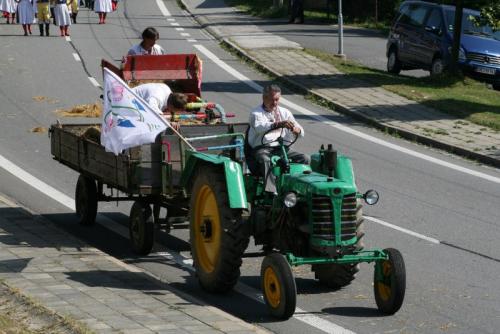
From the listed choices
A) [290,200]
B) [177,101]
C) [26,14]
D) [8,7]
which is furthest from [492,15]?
[8,7]

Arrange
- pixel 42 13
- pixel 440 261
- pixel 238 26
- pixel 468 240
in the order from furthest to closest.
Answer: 1. pixel 238 26
2. pixel 42 13
3. pixel 468 240
4. pixel 440 261

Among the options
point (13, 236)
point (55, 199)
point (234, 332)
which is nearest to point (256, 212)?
point (234, 332)

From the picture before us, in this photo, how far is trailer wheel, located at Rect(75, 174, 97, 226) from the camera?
46.8 feet

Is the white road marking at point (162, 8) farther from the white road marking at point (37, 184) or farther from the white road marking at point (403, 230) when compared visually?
the white road marking at point (403, 230)

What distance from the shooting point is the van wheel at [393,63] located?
31.1 m

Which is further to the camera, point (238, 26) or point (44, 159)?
point (238, 26)

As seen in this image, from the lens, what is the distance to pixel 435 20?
29.8 meters

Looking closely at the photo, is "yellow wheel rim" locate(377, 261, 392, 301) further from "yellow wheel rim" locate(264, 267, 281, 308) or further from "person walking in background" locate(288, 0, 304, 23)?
"person walking in background" locate(288, 0, 304, 23)

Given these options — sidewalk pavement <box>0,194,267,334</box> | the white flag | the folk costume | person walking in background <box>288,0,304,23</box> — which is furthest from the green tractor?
person walking in background <box>288,0,304,23</box>

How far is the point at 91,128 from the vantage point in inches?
565

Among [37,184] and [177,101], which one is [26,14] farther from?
[177,101]

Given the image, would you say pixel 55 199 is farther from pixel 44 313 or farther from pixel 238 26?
pixel 238 26

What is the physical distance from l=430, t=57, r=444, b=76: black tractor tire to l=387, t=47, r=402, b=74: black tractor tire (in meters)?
1.80

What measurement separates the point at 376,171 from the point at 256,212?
25.6ft
